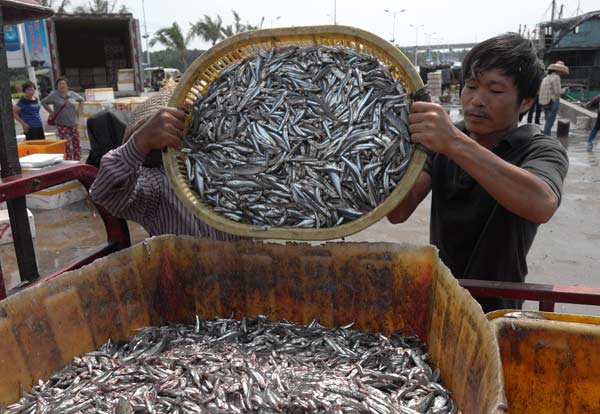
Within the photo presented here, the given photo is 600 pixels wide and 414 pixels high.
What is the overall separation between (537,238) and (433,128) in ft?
19.2

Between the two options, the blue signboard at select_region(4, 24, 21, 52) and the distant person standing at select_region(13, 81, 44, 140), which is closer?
the distant person standing at select_region(13, 81, 44, 140)

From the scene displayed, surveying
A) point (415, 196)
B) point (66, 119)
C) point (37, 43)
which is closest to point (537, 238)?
point (415, 196)

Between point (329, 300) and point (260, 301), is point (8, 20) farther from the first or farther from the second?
point (329, 300)

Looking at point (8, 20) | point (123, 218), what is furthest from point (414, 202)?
point (8, 20)

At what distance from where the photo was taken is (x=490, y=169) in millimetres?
2148

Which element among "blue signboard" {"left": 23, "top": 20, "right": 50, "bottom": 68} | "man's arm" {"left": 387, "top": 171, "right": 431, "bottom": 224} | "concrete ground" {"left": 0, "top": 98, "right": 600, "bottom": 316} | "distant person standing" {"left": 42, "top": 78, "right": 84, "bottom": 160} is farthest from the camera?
"blue signboard" {"left": 23, "top": 20, "right": 50, "bottom": 68}

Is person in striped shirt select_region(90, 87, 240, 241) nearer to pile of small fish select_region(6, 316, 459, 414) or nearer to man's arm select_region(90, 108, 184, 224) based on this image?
man's arm select_region(90, 108, 184, 224)

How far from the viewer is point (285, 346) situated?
2.30m

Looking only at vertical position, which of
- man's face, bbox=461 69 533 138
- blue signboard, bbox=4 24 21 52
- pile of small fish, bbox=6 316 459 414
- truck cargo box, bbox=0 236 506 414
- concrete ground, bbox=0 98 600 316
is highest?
blue signboard, bbox=4 24 21 52

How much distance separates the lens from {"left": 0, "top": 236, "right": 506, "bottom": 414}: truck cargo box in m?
1.96

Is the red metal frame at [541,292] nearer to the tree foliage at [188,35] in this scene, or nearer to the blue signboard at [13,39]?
the blue signboard at [13,39]

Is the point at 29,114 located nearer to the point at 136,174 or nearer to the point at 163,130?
the point at 136,174

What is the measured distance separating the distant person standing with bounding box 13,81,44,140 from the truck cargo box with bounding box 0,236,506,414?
11576mm

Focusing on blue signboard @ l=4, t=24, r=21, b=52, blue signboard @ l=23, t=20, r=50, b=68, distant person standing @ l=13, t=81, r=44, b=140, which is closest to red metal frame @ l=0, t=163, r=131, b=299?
distant person standing @ l=13, t=81, r=44, b=140
